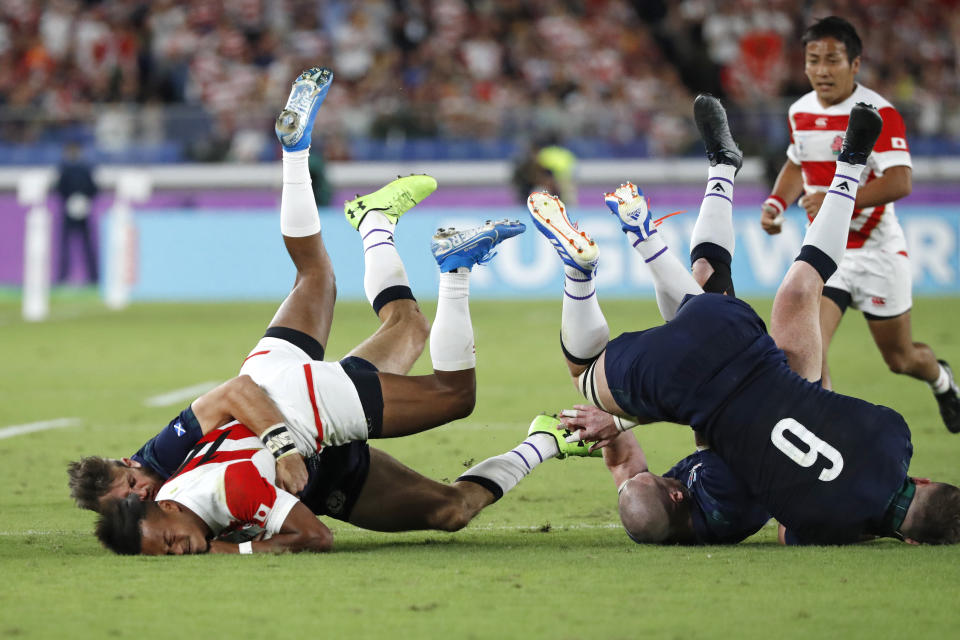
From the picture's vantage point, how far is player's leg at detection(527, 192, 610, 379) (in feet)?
18.1

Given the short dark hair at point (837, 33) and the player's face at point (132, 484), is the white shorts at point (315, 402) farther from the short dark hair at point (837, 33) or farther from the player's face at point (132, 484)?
the short dark hair at point (837, 33)

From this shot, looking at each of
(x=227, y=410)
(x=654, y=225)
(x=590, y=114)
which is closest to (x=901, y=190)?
(x=654, y=225)

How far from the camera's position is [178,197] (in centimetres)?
2188

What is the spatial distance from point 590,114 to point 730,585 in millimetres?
17175

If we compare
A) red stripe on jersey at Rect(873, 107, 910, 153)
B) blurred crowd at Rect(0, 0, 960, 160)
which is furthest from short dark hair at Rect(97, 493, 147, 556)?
blurred crowd at Rect(0, 0, 960, 160)

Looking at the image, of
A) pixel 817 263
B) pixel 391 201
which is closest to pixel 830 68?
pixel 817 263

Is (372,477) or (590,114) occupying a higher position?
(590,114)

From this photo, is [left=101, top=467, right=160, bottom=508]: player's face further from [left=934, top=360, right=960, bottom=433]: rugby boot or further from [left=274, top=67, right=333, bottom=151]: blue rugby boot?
[left=934, top=360, right=960, bottom=433]: rugby boot

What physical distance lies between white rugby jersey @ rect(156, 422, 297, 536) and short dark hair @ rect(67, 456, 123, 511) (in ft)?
0.70

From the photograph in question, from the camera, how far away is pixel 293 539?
509 cm

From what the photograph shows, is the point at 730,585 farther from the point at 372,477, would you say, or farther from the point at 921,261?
the point at 921,261

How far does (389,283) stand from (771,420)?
241 cm

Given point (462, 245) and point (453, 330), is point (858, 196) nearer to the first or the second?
point (462, 245)

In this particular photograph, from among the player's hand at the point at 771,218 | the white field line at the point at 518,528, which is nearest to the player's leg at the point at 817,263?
the white field line at the point at 518,528
